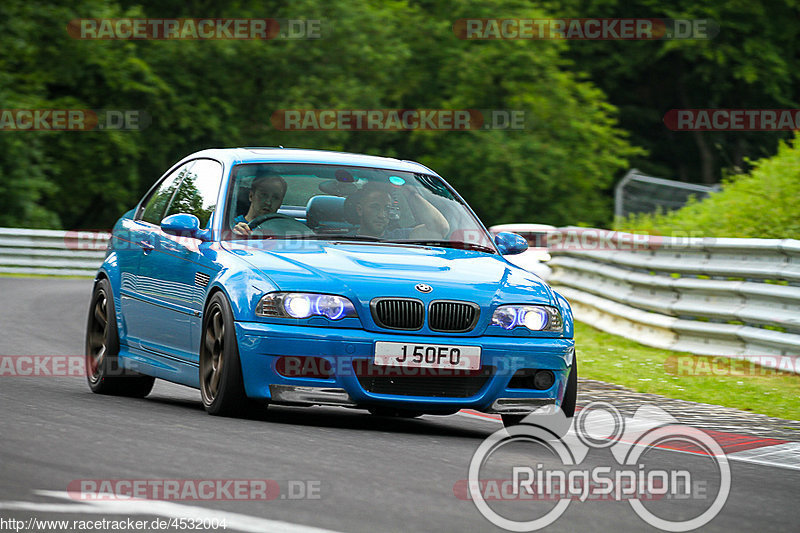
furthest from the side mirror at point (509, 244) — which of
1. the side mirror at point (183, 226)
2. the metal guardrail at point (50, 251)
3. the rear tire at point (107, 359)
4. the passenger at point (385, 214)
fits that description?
the metal guardrail at point (50, 251)

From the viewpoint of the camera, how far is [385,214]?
8.96 m

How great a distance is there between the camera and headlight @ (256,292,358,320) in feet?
25.3

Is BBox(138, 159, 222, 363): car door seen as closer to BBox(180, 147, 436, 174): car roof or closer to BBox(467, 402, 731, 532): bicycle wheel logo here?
BBox(180, 147, 436, 174): car roof

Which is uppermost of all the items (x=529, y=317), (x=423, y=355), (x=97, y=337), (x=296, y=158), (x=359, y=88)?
(x=359, y=88)

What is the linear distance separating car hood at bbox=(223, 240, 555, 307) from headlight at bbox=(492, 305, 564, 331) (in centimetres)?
4

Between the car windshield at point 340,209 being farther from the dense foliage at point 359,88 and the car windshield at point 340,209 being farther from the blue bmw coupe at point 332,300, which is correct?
the dense foliage at point 359,88

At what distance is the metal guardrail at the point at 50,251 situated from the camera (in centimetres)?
2952

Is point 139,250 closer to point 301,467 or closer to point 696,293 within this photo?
point 301,467

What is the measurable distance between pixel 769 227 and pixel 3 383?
33.5 feet

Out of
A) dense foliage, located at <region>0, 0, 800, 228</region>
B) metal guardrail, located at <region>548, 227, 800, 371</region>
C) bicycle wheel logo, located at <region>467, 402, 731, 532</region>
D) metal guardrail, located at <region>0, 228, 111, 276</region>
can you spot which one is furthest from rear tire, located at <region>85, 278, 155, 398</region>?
dense foliage, located at <region>0, 0, 800, 228</region>

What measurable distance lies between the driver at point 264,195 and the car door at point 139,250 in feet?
2.91

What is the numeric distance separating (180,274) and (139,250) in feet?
3.08

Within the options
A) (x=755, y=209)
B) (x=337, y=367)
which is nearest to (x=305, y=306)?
(x=337, y=367)

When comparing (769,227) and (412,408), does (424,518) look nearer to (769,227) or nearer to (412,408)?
(412,408)
